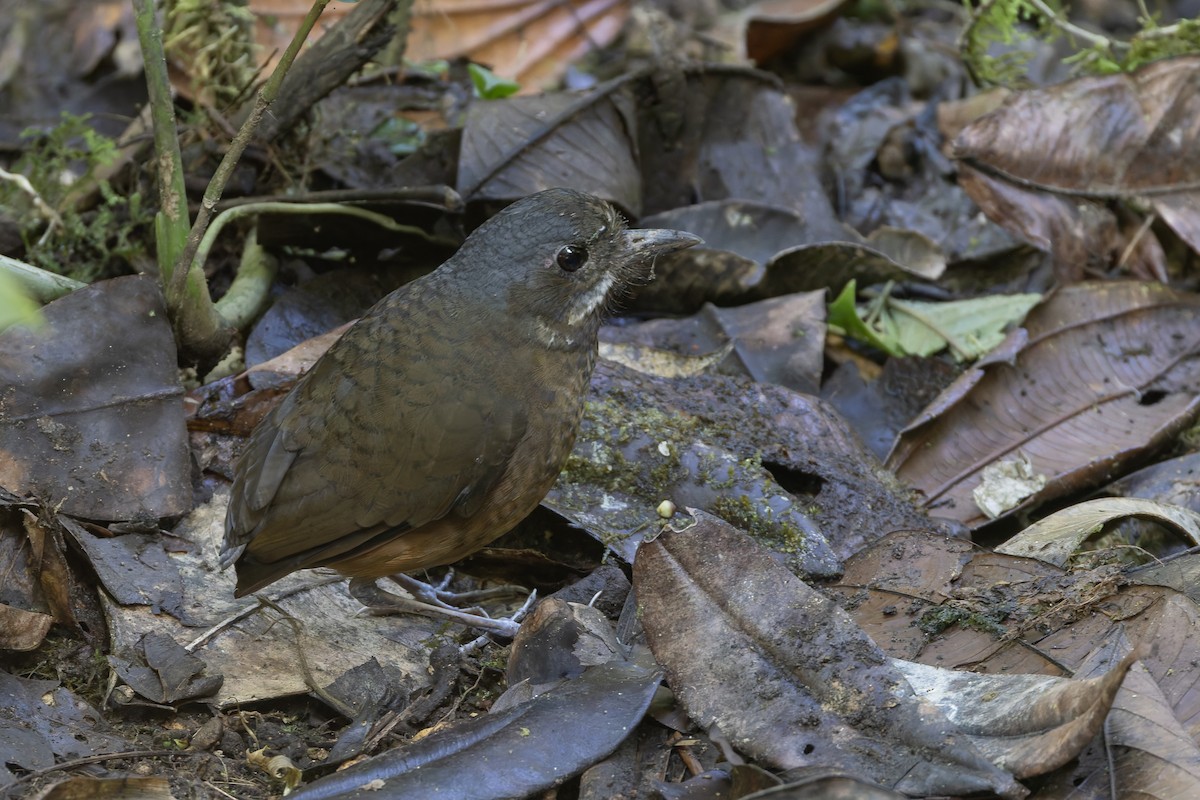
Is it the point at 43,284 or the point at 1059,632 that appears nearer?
the point at 1059,632

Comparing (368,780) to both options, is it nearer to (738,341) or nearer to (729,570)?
(729,570)

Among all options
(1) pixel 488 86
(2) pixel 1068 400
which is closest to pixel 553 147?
(1) pixel 488 86

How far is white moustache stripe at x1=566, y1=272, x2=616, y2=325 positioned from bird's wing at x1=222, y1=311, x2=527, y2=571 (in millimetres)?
381

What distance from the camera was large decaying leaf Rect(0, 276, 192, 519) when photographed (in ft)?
12.6

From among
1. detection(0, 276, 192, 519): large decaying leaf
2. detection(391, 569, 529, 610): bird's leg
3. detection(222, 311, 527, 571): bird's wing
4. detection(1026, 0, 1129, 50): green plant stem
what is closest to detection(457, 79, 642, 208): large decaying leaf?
detection(222, 311, 527, 571): bird's wing

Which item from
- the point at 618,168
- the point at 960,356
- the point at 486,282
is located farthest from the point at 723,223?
the point at 486,282

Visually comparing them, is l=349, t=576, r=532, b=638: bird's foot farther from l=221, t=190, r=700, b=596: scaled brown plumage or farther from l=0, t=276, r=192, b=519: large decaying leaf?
l=0, t=276, r=192, b=519: large decaying leaf

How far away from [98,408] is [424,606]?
1169 millimetres

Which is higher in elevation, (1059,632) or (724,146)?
(724,146)

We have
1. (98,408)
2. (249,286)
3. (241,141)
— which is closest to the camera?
(241,141)

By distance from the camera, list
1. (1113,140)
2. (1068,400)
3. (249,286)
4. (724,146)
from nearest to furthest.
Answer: (1068,400)
(249,286)
(1113,140)
(724,146)

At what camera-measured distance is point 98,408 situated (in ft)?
13.0

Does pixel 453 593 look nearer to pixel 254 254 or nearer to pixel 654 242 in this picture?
pixel 654 242

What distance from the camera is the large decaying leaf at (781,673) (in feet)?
8.96
